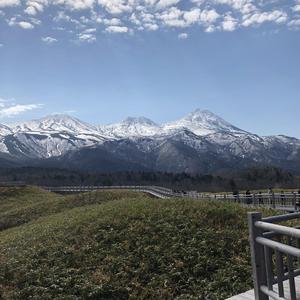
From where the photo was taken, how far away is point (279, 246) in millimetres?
5957

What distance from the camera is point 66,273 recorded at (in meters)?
15.6

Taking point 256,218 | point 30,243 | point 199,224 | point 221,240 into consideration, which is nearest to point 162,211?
point 199,224

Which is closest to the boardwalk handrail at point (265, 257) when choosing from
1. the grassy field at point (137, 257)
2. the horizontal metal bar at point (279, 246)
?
the horizontal metal bar at point (279, 246)

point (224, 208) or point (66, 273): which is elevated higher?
point (224, 208)

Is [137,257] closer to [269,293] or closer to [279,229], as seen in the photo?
[269,293]

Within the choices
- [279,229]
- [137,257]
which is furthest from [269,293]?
[137,257]

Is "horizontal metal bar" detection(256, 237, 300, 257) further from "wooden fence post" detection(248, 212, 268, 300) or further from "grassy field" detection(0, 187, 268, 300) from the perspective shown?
"grassy field" detection(0, 187, 268, 300)

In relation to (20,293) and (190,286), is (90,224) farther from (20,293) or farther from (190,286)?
(190,286)

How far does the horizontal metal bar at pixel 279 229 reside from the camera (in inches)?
223

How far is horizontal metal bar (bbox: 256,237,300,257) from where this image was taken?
5.46 metres

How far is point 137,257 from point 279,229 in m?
10.7

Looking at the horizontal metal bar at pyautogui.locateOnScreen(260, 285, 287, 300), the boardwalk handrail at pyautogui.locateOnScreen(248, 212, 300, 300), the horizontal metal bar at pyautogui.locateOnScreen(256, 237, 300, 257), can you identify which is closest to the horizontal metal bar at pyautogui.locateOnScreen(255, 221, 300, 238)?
the boardwalk handrail at pyautogui.locateOnScreen(248, 212, 300, 300)

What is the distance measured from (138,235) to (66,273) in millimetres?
3565

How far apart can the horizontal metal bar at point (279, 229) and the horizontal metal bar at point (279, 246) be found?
0.15 m
